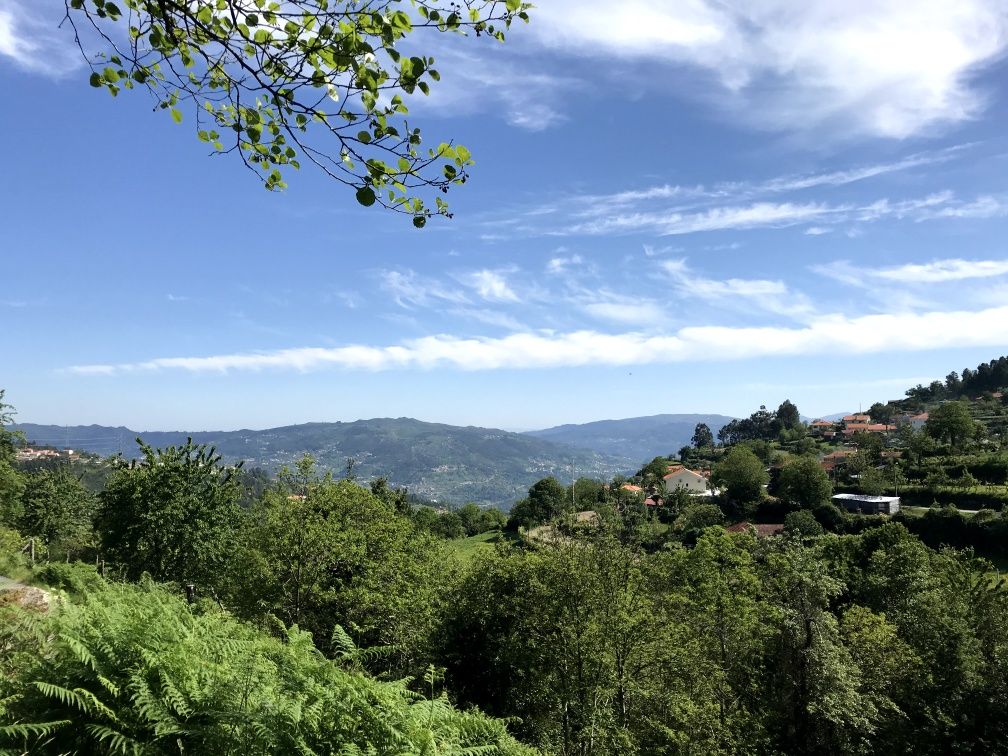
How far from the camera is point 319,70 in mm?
3086

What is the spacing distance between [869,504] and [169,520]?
66575 millimetres

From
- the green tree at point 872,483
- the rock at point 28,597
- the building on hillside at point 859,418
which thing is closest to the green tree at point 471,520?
the green tree at point 872,483

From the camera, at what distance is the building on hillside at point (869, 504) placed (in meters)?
60.4

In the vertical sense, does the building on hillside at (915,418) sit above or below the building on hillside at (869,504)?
above

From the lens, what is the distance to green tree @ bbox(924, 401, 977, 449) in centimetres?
7469

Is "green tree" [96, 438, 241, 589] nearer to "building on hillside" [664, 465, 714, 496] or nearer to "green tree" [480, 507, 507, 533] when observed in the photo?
"green tree" [480, 507, 507, 533]

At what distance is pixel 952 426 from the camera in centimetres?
7519

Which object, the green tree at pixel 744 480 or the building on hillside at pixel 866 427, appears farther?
the building on hillside at pixel 866 427

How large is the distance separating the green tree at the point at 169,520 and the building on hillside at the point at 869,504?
207 feet

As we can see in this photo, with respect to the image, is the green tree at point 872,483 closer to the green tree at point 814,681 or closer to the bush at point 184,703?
the green tree at point 814,681

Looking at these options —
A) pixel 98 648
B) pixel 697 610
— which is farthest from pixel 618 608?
pixel 98 648

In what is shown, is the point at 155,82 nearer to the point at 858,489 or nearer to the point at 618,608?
the point at 618,608

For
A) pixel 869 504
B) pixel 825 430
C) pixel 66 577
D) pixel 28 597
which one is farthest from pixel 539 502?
pixel 825 430

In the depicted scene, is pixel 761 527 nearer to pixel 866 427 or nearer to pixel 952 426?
pixel 952 426
